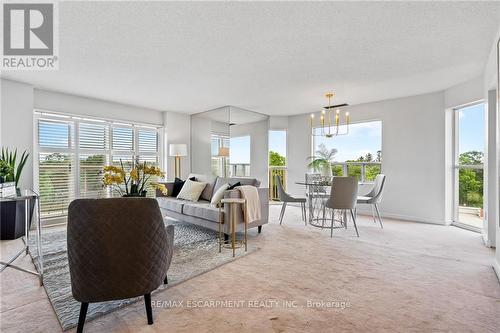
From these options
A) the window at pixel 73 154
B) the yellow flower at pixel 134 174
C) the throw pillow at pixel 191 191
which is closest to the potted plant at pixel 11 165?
the window at pixel 73 154

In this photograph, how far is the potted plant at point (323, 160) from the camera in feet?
17.4

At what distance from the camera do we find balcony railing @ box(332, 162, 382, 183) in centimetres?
551

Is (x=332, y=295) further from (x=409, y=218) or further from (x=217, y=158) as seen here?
(x=217, y=158)

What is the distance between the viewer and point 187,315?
70.4 inches

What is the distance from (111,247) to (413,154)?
213 inches

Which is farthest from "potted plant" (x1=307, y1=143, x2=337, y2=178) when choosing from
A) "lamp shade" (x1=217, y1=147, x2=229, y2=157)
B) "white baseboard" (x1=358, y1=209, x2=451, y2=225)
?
"lamp shade" (x1=217, y1=147, x2=229, y2=157)

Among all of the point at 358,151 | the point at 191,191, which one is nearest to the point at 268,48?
the point at 191,191

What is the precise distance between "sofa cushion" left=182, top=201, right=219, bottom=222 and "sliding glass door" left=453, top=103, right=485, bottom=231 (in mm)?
4258

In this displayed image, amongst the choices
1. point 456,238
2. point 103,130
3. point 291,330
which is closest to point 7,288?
point 291,330

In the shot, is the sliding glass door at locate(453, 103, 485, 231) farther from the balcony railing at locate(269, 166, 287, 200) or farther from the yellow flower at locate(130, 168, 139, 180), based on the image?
the yellow flower at locate(130, 168, 139, 180)

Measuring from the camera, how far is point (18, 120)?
4051 mm

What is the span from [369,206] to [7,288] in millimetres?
5753

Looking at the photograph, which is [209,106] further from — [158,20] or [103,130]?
[158,20]

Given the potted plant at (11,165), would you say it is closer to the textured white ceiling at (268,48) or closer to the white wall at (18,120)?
the white wall at (18,120)
